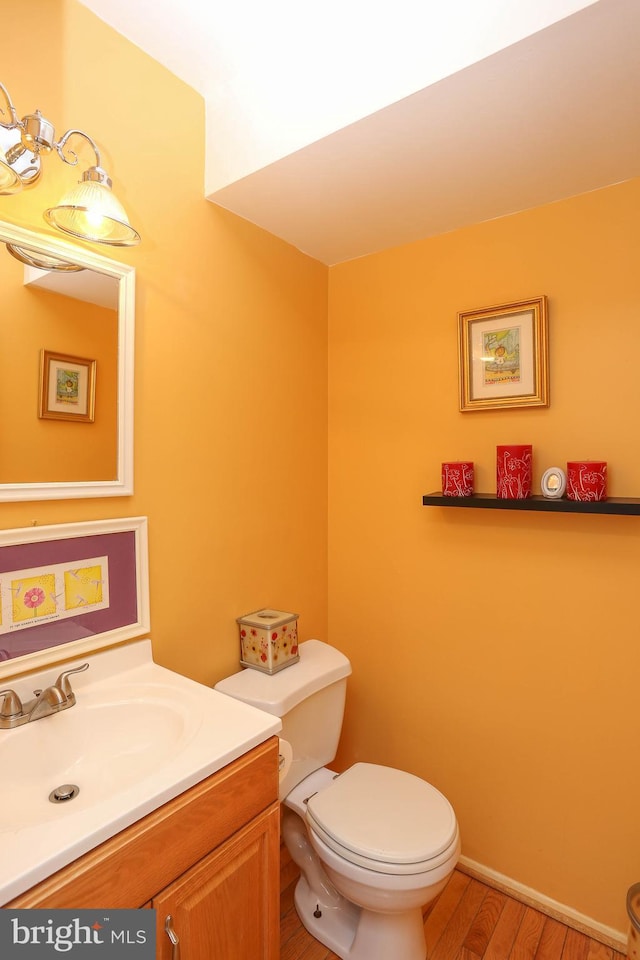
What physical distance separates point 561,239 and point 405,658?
5.16ft

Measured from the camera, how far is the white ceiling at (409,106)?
3.50ft

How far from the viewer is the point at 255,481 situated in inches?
70.8

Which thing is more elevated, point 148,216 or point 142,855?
point 148,216

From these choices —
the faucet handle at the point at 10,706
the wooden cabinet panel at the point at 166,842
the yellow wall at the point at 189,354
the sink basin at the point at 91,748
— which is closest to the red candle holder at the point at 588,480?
the yellow wall at the point at 189,354

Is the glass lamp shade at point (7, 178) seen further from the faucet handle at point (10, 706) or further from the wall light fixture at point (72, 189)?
the faucet handle at point (10, 706)

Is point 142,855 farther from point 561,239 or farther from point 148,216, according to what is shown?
point 561,239

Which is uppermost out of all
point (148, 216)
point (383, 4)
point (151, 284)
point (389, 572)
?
point (383, 4)

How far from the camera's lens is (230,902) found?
1.04 meters

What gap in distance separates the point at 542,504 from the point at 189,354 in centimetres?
117

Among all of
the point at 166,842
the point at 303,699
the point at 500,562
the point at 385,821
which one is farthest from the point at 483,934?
the point at 166,842

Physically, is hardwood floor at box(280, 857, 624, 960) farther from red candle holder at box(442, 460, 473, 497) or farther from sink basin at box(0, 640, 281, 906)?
red candle holder at box(442, 460, 473, 497)

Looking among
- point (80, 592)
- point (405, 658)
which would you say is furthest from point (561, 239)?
point (80, 592)

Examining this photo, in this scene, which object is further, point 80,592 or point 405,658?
point 405,658

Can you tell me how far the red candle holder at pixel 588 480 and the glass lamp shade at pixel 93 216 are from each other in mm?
1359
